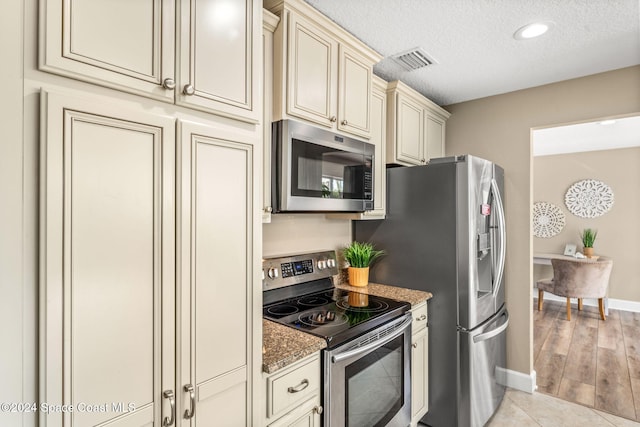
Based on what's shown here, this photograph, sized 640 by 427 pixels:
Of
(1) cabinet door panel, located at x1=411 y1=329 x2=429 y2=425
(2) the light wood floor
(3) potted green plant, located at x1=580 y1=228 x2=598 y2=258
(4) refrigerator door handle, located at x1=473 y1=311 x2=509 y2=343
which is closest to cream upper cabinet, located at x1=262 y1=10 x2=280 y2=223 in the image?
(1) cabinet door panel, located at x1=411 y1=329 x2=429 y2=425

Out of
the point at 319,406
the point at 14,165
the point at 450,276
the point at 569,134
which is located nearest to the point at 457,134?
the point at 450,276

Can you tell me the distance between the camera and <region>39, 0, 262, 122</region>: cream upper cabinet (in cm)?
78

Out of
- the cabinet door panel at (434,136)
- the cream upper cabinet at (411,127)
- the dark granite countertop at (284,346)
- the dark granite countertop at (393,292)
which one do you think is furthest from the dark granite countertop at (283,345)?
the cabinet door panel at (434,136)

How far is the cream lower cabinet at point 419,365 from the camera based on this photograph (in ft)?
6.76

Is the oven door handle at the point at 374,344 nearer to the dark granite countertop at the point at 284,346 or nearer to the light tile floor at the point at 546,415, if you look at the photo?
the dark granite countertop at the point at 284,346

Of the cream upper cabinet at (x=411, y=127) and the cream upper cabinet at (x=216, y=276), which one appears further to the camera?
the cream upper cabinet at (x=411, y=127)

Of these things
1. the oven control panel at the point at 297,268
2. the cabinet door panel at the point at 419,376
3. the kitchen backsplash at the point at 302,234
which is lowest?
the cabinet door panel at the point at 419,376

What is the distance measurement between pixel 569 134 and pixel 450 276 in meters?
3.55

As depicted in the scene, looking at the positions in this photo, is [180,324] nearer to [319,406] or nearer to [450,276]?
[319,406]

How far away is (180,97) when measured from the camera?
97 cm

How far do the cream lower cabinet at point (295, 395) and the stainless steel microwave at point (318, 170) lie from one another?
710 mm

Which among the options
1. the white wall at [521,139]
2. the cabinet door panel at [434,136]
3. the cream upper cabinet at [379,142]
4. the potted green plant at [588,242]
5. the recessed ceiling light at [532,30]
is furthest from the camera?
the potted green plant at [588,242]

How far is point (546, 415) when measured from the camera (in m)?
2.43

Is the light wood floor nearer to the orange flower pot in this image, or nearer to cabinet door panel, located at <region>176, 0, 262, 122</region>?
the orange flower pot
